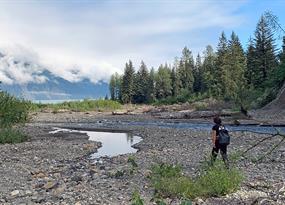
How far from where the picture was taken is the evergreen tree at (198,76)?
135m

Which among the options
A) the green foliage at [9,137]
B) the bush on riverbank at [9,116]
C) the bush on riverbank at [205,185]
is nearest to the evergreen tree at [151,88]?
the bush on riverbank at [9,116]

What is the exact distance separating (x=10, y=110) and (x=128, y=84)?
339ft

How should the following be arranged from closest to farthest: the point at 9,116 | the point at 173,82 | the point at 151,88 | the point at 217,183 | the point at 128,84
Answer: the point at 217,183 < the point at 9,116 < the point at 128,84 < the point at 151,88 < the point at 173,82

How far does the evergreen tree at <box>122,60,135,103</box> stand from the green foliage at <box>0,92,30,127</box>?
99476mm

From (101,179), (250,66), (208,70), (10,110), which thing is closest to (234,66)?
(250,66)

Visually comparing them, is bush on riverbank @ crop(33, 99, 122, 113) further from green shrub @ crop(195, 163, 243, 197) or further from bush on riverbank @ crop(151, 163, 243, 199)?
green shrub @ crop(195, 163, 243, 197)

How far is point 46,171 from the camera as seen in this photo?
22688 mm

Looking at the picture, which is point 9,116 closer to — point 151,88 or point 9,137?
point 9,137

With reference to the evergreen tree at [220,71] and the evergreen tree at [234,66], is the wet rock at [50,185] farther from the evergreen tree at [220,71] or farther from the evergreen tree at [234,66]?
the evergreen tree at [220,71]

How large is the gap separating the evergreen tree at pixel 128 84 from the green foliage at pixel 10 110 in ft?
326

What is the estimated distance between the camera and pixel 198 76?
141 m

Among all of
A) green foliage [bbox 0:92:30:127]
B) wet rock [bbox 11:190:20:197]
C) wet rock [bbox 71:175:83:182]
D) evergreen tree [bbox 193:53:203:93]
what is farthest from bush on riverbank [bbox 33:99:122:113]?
wet rock [bbox 11:190:20:197]

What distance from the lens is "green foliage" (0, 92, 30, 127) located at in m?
40.2

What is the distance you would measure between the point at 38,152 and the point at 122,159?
27.9 feet
